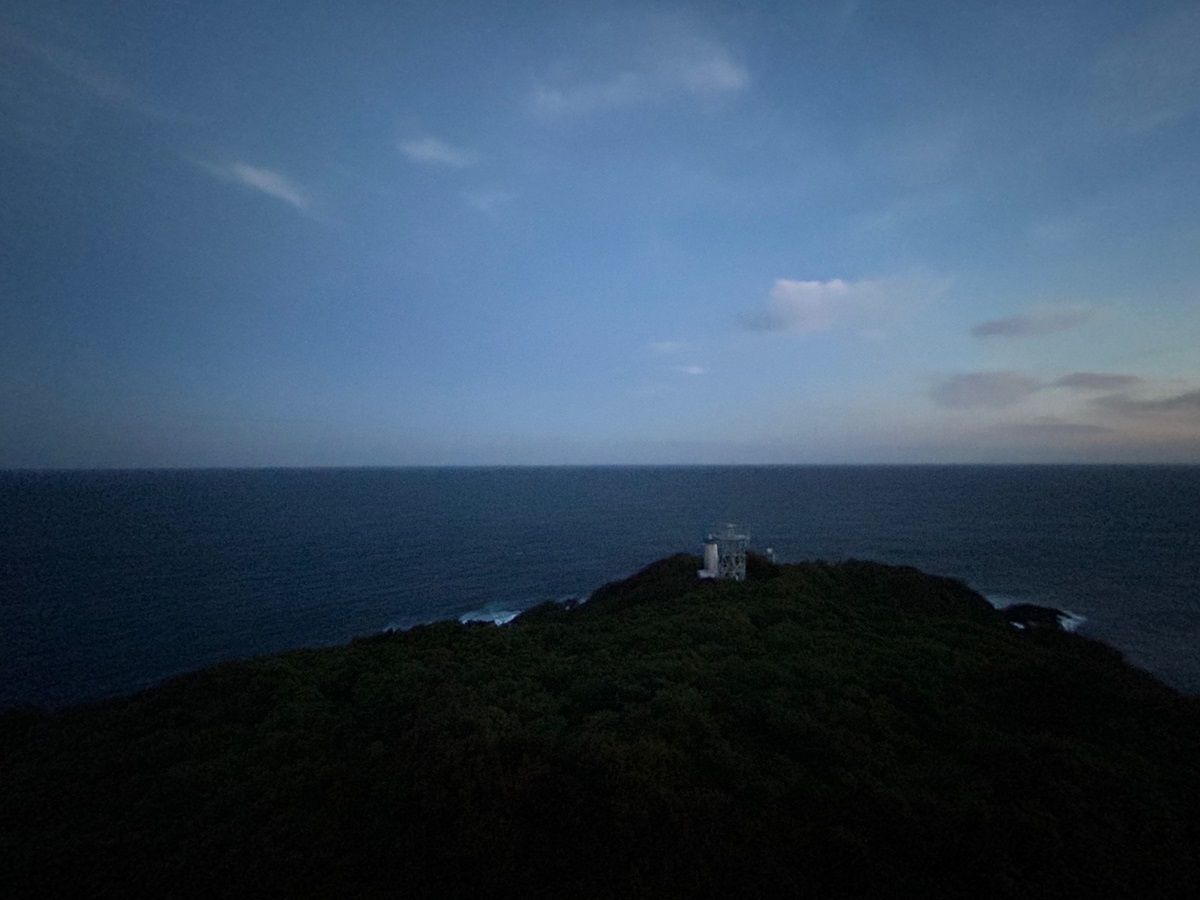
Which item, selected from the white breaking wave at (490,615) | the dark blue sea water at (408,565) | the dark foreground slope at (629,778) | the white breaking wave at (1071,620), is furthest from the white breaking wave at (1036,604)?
the white breaking wave at (490,615)

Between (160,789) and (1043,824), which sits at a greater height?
(1043,824)

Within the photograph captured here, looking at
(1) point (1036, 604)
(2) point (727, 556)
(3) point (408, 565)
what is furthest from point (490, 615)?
(1) point (1036, 604)

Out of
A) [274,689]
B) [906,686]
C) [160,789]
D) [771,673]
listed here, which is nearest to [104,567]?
[274,689]

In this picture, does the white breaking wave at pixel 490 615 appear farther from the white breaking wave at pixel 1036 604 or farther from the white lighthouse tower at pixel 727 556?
the white breaking wave at pixel 1036 604

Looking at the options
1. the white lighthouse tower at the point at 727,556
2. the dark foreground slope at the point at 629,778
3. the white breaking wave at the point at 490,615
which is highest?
the white lighthouse tower at the point at 727,556

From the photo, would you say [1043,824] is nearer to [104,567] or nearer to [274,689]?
[274,689]

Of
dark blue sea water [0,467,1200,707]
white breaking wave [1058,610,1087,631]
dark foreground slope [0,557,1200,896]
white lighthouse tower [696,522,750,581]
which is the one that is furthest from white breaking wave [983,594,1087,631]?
dark foreground slope [0,557,1200,896]

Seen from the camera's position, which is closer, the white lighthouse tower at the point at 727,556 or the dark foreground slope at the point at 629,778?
the dark foreground slope at the point at 629,778
